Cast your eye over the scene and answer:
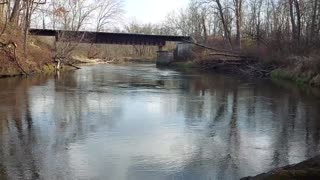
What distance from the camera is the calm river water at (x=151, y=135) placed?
32.8 feet

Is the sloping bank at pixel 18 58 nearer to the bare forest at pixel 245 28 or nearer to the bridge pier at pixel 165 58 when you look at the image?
the bare forest at pixel 245 28

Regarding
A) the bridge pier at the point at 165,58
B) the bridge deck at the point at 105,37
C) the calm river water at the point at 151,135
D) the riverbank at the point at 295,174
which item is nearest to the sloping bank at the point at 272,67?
the calm river water at the point at 151,135

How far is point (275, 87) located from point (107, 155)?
2139 centimetres

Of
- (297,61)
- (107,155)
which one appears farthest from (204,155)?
(297,61)

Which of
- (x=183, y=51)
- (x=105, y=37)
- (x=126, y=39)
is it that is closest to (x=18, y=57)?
(x=105, y=37)

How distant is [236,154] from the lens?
11.5 m

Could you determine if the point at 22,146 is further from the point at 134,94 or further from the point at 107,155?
the point at 134,94

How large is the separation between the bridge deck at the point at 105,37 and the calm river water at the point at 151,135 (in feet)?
111

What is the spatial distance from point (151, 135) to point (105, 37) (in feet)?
190

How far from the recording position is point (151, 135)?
1367 centimetres

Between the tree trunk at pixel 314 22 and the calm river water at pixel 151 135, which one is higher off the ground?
the tree trunk at pixel 314 22

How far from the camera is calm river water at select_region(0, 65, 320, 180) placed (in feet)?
32.8

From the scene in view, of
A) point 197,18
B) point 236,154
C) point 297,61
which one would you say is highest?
point 197,18

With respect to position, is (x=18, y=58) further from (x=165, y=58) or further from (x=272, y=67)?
(x=165, y=58)
